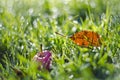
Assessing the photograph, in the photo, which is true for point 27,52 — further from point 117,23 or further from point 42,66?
point 117,23

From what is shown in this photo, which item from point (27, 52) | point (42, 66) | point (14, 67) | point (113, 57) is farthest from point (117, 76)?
point (27, 52)

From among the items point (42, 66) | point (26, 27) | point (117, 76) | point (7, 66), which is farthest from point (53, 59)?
point (26, 27)

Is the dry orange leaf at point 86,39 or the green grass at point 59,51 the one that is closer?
the green grass at point 59,51

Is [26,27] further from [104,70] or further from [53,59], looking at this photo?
[104,70]

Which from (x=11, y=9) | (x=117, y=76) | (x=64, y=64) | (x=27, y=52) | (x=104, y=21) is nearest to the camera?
(x=117, y=76)

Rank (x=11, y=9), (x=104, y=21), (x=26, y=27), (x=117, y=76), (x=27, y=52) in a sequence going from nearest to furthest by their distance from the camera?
(x=117, y=76)
(x=27, y=52)
(x=104, y=21)
(x=26, y=27)
(x=11, y=9)

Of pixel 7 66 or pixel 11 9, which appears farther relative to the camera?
pixel 11 9

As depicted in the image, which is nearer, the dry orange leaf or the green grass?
the green grass
